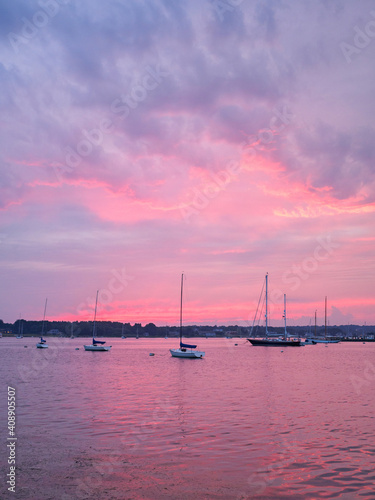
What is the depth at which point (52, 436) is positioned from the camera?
22.2 m

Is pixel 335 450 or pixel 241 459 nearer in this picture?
pixel 241 459

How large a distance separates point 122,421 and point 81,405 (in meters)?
7.16

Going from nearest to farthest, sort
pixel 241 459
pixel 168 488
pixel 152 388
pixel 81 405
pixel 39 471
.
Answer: pixel 168 488
pixel 39 471
pixel 241 459
pixel 81 405
pixel 152 388

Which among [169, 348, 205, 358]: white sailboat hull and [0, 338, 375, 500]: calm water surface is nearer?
[0, 338, 375, 500]: calm water surface

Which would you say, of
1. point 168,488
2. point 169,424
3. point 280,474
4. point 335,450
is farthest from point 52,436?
point 335,450

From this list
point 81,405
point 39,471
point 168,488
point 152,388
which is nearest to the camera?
point 168,488

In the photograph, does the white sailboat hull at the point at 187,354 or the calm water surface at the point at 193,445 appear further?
the white sailboat hull at the point at 187,354

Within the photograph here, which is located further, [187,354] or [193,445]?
[187,354]

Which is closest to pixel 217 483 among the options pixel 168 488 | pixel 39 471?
pixel 168 488

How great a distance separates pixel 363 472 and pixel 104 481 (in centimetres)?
948

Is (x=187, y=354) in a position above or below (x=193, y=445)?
above

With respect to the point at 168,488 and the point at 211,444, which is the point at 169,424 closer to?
the point at 211,444

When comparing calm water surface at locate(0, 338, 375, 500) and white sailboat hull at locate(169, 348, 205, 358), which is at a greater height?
white sailboat hull at locate(169, 348, 205, 358)

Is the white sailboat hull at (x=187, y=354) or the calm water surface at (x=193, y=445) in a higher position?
the white sailboat hull at (x=187, y=354)
